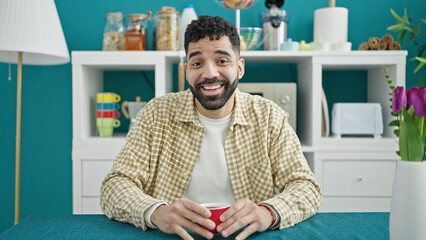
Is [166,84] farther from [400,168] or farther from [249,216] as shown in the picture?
[400,168]

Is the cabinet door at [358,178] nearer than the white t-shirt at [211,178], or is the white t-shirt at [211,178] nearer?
the white t-shirt at [211,178]

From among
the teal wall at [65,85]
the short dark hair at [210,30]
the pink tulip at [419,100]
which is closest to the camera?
the pink tulip at [419,100]

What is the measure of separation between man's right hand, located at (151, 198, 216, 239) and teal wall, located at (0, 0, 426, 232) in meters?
1.65

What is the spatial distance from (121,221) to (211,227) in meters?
0.29

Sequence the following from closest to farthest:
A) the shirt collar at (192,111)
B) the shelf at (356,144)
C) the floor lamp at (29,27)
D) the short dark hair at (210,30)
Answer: the short dark hair at (210,30) → the shirt collar at (192,111) → the floor lamp at (29,27) → the shelf at (356,144)

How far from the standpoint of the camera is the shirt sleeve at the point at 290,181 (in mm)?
1014

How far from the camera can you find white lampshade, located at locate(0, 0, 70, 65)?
6.11 feet

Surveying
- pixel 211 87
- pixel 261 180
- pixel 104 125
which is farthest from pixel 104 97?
pixel 261 180

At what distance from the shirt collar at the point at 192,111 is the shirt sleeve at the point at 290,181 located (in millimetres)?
129

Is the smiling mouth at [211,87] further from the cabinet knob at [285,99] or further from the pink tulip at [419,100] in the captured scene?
the cabinet knob at [285,99]

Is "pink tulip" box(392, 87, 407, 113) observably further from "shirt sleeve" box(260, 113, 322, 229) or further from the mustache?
the mustache

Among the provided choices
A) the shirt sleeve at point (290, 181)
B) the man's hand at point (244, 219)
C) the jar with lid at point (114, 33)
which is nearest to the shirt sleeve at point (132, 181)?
the man's hand at point (244, 219)

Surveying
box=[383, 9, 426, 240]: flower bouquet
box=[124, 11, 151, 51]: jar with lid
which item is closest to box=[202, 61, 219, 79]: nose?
box=[383, 9, 426, 240]: flower bouquet

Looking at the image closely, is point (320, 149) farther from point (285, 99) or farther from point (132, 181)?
point (132, 181)
